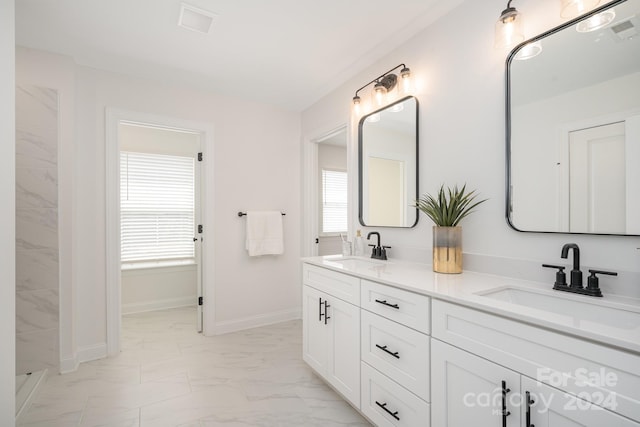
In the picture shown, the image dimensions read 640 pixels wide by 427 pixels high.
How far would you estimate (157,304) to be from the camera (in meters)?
3.84

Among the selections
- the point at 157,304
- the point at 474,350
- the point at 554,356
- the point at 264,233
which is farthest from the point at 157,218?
the point at 554,356

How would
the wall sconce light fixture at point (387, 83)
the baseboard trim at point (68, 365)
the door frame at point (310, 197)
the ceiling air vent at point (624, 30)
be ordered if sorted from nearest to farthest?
the ceiling air vent at point (624, 30) < the wall sconce light fixture at point (387, 83) < the baseboard trim at point (68, 365) < the door frame at point (310, 197)

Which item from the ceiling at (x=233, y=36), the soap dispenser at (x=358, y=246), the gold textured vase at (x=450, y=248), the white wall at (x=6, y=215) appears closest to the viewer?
the white wall at (x=6, y=215)

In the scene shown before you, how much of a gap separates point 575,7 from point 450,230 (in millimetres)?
1082

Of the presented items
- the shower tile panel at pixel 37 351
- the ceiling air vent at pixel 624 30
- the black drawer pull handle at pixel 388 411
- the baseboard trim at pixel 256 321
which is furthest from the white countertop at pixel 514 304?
the shower tile panel at pixel 37 351

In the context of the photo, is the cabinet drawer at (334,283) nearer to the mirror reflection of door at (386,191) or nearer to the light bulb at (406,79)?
the mirror reflection of door at (386,191)

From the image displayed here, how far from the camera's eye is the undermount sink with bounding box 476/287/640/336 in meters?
0.91

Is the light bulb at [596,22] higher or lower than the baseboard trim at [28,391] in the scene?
higher

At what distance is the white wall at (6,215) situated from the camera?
4.22ft

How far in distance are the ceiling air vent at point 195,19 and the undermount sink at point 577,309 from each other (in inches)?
86.1

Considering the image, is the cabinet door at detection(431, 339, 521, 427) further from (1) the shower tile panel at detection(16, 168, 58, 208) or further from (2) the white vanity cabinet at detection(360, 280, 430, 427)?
(1) the shower tile panel at detection(16, 168, 58, 208)

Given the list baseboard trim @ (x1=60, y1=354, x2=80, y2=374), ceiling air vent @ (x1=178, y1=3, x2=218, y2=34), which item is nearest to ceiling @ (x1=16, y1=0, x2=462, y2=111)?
ceiling air vent @ (x1=178, y1=3, x2=218, y2=34)

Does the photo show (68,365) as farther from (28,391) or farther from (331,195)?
(331,195)

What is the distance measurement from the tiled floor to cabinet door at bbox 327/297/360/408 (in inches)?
6.7
